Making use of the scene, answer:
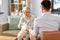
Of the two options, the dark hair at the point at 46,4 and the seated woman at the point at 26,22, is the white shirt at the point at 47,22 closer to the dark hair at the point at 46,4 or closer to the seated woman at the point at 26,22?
the dark hair at the point at 46,4

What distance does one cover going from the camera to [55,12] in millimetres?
5418

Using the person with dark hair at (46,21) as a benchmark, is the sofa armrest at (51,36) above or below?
below

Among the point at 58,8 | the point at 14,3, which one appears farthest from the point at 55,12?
the point at 14,3

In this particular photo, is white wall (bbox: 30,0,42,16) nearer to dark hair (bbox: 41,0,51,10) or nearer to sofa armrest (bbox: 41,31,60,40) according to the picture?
dark hair (bbox: 41,0,51,10)

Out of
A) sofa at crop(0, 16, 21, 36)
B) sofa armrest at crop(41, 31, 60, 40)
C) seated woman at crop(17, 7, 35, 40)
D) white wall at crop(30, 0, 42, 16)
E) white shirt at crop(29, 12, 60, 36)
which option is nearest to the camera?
sofa armrest at crop(41, 31, 60, 40)

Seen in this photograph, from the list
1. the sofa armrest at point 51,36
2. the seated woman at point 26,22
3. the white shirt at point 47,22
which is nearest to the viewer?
the sofa armrest at point 51,36

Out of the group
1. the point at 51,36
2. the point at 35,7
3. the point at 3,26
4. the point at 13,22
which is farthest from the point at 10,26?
the point at 51,36

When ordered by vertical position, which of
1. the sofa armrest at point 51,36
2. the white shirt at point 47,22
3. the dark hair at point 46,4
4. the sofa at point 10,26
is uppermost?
the dark hair at point 46,4

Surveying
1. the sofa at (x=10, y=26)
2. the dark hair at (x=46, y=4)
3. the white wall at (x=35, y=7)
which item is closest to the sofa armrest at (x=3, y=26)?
the sofa at (x=10, y=26)

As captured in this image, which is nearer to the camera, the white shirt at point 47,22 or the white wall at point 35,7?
the white shirt at point 47,22

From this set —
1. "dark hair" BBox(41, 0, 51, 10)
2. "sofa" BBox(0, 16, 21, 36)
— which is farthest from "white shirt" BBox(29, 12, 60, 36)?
"sofa" BBox(0, 16, 21, 36)

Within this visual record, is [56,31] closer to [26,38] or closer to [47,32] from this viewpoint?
[47,32]

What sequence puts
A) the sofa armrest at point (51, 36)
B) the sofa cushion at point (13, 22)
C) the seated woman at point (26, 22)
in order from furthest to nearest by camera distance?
the sofa cushion at point (13, 22), the seated woman at point (26, 22), the sofa armrest at point (51, 36)

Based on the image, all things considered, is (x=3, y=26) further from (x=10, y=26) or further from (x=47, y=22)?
(x=47, y=22)
